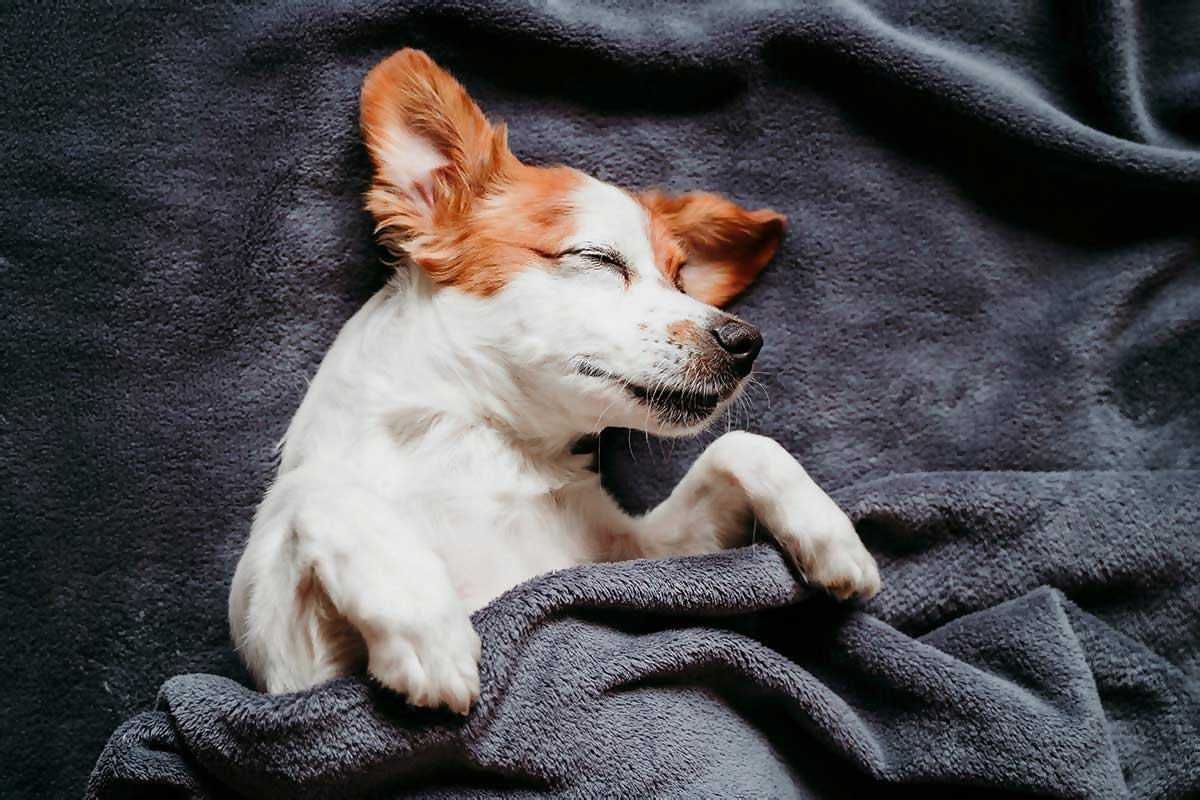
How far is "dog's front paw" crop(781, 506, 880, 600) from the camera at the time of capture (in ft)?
4.10

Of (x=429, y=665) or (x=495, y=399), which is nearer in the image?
(x=429, y=665)

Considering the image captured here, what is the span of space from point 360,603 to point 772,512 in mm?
550

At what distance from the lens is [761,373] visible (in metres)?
1.63

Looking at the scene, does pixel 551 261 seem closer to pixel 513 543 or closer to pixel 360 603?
pixel 513 543

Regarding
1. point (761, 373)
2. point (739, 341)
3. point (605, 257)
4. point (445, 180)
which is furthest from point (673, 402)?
point (445, 180)

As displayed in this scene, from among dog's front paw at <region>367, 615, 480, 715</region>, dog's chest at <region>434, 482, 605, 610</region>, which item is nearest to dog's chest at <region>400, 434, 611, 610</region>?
dog's chest at <region>434, 482, 605, 610</region>

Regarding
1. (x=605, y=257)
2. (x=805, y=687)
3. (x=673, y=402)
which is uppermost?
(x=605, y=257)

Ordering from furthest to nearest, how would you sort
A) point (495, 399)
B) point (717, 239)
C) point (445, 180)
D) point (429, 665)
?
point (717, 239) < point (445, 180) < point (495, 399) < point (429, 665)

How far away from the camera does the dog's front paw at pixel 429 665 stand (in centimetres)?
101

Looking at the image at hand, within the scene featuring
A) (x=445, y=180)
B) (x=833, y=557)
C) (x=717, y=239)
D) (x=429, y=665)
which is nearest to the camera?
(x=429, y=665)

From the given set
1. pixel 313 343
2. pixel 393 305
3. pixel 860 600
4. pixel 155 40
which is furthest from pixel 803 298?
pixel 155 40

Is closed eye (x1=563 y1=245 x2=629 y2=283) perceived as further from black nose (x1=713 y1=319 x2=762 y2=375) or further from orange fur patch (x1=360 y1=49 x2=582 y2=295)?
black nose (x1=713 y1=319 x2=762 y2=375)

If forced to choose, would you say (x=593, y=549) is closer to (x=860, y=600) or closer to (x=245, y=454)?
(x=860, y=600)

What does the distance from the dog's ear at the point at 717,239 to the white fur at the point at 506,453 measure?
16 centimetres
